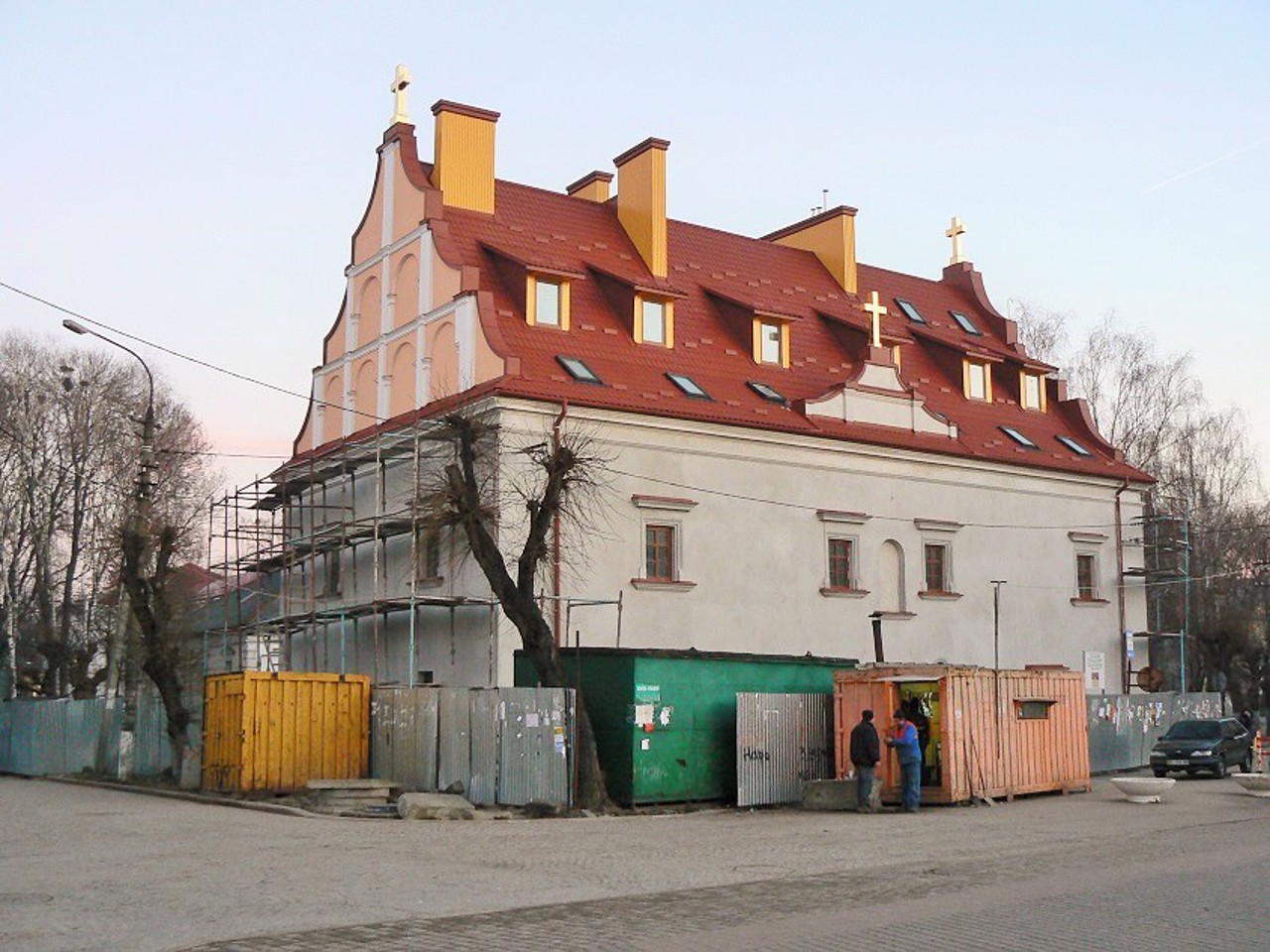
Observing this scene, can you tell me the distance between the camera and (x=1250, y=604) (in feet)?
187

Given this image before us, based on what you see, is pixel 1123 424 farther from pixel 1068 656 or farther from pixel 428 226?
pixel 428 226

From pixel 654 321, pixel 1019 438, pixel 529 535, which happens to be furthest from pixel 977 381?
pixel 529 535

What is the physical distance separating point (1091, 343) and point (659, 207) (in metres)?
27.1

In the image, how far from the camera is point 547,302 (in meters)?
35.1

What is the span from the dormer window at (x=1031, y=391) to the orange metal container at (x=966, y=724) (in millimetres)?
18684

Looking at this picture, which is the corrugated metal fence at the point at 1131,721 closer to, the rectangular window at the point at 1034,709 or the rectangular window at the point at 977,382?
the rectangular window at the point at 1034,709

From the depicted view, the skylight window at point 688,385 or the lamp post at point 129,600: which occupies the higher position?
the skylight window at point 688,385

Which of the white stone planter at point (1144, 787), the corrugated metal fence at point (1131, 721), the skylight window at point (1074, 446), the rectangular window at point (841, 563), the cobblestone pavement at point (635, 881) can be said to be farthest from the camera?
the skylight window at point (1074, 446)

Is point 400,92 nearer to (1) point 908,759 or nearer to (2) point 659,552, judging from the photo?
(2) point 659,552

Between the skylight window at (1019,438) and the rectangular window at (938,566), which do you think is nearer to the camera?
the rectangular window at (938,566)

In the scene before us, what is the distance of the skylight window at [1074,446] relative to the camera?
44188 millimetres

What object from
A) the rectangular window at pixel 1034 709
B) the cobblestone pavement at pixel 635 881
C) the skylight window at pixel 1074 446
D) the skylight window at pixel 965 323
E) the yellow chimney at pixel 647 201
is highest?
the yellow chimney at pixel 647 201

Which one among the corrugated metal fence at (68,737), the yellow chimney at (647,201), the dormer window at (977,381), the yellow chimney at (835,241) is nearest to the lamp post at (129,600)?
the corrugated metal fence at (68,737)

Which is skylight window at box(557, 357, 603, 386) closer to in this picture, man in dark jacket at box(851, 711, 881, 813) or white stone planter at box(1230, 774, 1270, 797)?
man in dark jacket at box(851, 711, 881, 813)
